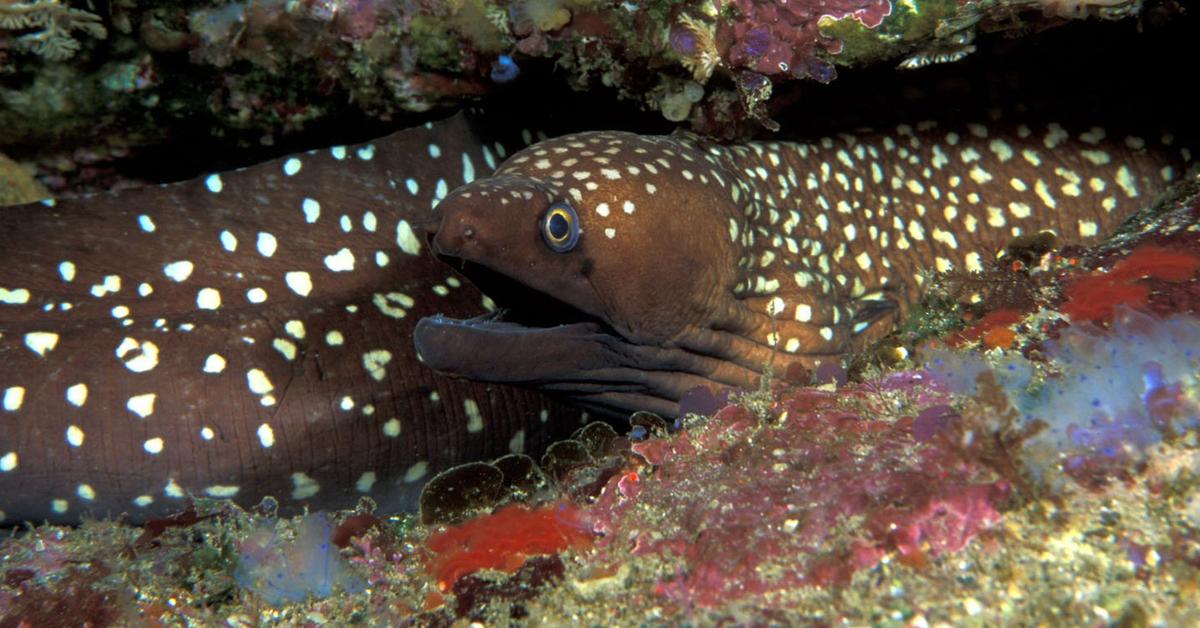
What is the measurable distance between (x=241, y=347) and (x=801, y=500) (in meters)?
2.55

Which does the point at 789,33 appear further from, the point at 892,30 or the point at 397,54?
the point at 397,54

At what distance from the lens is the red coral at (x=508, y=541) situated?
8.02ft

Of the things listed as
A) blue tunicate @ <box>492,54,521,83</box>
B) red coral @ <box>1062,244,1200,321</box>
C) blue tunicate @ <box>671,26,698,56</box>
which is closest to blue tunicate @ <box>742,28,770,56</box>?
blue tunicate @ <box>671,26,698,56</box>

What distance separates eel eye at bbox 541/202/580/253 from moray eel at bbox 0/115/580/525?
1.04 m

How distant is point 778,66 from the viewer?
3449 mm

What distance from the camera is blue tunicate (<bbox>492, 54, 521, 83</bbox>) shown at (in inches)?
146

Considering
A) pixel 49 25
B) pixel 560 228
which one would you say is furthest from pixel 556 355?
pixel 49 25

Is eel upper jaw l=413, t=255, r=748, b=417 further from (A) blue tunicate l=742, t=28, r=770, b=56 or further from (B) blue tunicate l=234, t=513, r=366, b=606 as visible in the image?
(A) blue tunicate l=742, t=28, r=770, b=56

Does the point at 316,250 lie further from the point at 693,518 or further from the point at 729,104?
the point at 693,518

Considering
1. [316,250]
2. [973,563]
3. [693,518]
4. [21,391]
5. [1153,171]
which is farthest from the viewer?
[1153,171]

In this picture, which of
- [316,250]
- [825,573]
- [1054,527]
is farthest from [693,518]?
[316,250]

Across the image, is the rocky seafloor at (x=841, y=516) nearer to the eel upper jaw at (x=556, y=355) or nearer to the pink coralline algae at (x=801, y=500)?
the pink coralline algae at (x=801, y=500)

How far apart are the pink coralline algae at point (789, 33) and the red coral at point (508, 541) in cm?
215

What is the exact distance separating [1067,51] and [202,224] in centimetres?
473
